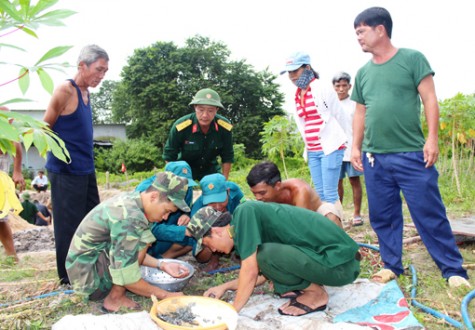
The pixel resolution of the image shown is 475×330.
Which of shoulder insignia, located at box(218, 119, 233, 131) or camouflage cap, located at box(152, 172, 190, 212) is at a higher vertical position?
shoulder insignia, located at box(218, 119, 233, 131)

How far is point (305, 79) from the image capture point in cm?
419

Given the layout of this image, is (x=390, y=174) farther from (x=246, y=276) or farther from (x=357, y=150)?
(x=246, y=276)

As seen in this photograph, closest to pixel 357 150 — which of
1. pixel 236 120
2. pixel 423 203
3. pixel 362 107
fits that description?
pixel 362 107

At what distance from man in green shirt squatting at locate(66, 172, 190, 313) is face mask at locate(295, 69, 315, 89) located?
6.12 ft

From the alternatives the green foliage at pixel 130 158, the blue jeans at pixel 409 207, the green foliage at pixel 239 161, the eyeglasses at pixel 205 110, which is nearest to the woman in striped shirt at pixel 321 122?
the blue jeans at pixel 409 207

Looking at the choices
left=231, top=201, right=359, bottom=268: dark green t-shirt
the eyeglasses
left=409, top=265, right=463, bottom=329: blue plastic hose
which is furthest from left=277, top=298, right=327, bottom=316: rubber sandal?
the eyeglasses

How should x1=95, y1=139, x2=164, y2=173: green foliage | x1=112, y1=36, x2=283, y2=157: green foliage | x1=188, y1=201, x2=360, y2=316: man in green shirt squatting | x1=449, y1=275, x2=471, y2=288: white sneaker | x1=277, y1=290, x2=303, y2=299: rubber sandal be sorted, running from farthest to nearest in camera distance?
x1=112, y1=36, x2=283, y2=157: green foliage → x1=95, y1=139, x2=164, y2=173: green foliage → x1=449, y1=275, x2=471, y2=288: white sneaker → x1=277, y1=290, x2=303, y2=299: rubber sandal → x1=188, y1=201, x2=360, y2=316: man in green shirt squatting

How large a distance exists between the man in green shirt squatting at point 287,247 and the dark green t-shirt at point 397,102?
893mm

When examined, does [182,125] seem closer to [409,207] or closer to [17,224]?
[409,207]

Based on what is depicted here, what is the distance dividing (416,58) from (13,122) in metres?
2.84

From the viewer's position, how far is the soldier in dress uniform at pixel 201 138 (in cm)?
452

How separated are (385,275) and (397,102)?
1.37 meters

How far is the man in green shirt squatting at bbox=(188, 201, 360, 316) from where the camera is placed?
2.73 m

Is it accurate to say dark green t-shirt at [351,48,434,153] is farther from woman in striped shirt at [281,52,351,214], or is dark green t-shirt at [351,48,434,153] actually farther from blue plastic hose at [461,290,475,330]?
blue plastic hose at [461,290,475,330]
